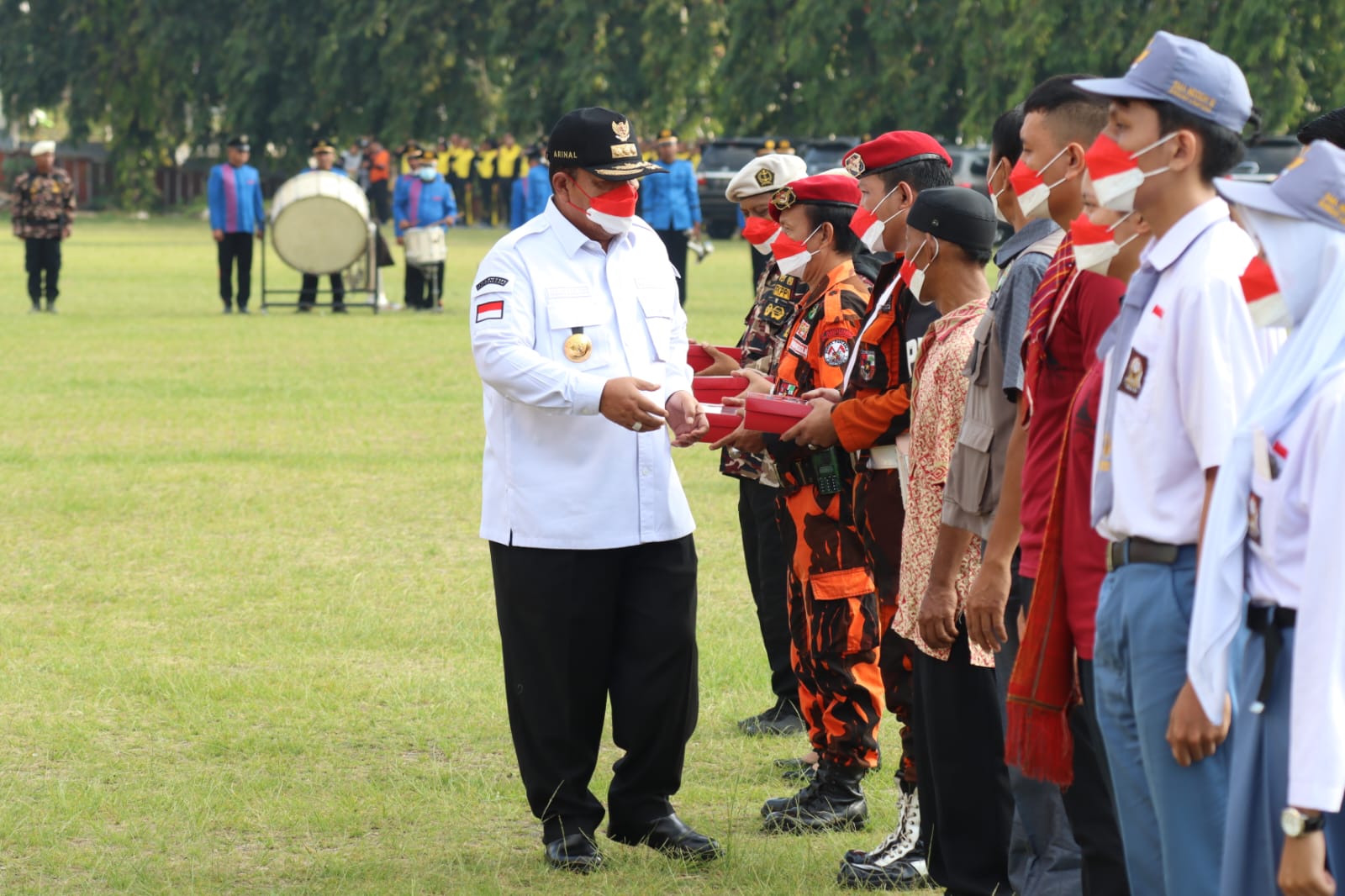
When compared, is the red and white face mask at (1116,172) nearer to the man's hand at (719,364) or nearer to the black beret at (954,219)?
the black beret at (954,219)

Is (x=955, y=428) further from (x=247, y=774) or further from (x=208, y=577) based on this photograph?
(x=208, y=577)

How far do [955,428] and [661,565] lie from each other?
106cm

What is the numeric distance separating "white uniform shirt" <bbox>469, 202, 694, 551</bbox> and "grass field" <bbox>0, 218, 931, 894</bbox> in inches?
36.3

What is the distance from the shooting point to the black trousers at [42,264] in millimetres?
21297

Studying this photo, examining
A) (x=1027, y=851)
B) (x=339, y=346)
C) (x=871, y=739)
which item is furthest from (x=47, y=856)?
(x=339, y=346)

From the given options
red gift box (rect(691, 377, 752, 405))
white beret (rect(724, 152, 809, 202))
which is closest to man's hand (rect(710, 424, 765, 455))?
red gift box (rect(691, 377, 752, 405))

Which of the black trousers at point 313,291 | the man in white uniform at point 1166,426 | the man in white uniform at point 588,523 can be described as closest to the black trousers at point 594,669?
the man in white uniform at point 588,523

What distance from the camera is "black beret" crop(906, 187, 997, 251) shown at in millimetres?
4312

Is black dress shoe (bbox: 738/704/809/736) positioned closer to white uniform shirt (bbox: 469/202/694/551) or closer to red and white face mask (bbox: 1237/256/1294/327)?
white uniform shirt (bbox: 469/202/694/551)

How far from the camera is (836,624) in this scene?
199 inches

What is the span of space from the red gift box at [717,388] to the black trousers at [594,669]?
0.52 m

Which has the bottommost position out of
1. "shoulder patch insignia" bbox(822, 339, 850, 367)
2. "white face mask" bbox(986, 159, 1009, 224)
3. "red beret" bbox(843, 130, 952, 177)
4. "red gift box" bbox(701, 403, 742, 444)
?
"red gift box" bbox(701, 403, 742, 444)

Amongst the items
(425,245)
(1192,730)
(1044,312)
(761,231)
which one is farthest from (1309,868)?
(425,245)

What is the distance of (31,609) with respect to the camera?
25.0 feet
